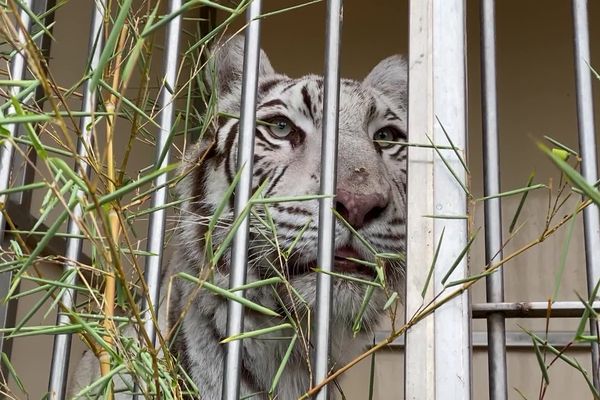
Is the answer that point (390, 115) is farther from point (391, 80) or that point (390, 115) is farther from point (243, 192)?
point (243, 192)

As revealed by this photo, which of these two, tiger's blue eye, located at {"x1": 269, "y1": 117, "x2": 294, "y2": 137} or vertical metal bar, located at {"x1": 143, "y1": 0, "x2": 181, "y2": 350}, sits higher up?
tiger's blue eye, located at {"x1": 269, "y1": 117, "x2": 294, "y2": 137}

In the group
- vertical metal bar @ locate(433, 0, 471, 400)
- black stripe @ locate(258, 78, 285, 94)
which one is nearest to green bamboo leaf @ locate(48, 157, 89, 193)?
vertical metal bar @ locate(433, 0, 471, 400)

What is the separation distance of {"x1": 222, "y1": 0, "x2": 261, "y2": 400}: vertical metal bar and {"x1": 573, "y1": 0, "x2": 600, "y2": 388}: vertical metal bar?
0.52 metres

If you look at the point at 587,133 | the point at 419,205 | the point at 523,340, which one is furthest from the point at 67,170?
the point at 523,340

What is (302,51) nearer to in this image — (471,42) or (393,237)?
(471,42)

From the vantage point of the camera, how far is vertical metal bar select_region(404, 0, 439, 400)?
113cm

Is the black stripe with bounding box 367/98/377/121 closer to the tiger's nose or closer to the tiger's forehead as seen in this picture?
the tiger's forehead

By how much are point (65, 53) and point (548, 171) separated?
2.28 meters

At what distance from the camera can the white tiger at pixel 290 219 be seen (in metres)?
1.67

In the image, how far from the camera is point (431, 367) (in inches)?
44.4

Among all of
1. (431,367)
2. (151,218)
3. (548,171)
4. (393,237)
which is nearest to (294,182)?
(393,237)

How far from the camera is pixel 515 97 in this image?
13.3 ft

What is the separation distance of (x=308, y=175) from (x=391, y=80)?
0.74 meters

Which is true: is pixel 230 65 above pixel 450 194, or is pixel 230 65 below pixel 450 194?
above
